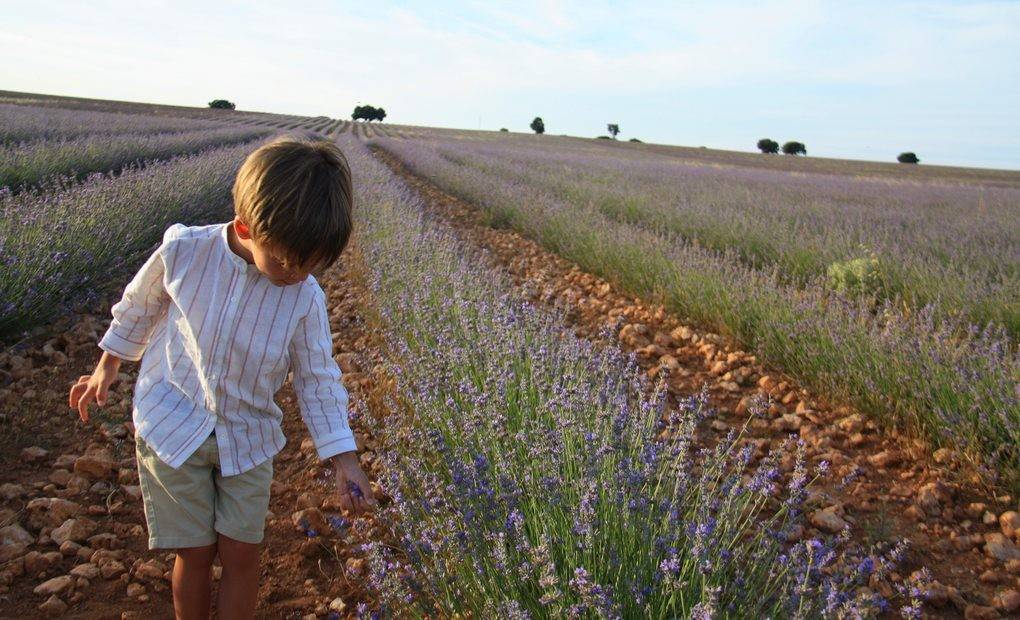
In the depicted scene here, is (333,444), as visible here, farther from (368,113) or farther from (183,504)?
(368,113)

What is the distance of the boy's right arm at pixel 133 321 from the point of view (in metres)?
1.67

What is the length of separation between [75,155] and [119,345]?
8.39m

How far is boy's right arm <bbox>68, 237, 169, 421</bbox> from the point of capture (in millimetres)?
1671

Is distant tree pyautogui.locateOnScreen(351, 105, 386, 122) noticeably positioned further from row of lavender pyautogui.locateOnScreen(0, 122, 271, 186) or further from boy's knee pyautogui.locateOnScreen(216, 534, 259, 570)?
boy's knee pyautogui.locateOnScreen(216, 534, 259, 570)

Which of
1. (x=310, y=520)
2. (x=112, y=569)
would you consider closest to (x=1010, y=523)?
(x=310, y=520)

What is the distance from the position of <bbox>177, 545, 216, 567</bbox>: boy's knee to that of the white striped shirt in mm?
238

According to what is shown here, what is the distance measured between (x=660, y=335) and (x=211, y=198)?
17.7 ft

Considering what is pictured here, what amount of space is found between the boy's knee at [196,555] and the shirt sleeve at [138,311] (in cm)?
48

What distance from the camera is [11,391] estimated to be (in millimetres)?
3197

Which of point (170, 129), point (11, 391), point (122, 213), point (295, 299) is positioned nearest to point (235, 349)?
point (295, 299)

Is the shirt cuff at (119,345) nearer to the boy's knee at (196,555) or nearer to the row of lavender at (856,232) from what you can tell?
the boy's knee at (196,555)

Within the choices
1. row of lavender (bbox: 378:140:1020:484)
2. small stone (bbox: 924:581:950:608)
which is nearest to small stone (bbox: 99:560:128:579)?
small stone (bbox: 924:581:950:608)

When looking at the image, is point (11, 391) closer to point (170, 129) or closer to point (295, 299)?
point (295, 299)

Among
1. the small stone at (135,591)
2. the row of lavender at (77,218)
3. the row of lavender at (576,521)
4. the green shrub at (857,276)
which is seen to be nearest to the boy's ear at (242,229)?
the row of lavender at (576,521)
